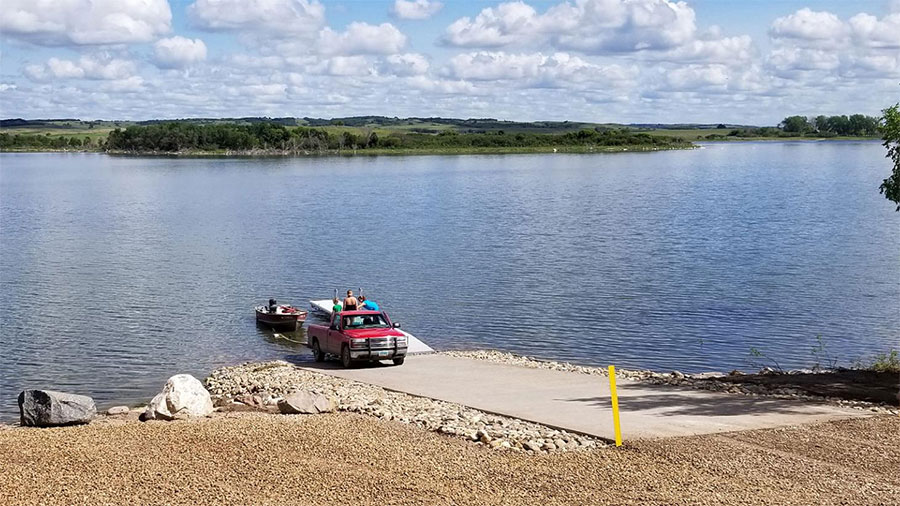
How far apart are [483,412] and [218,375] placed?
36.5 ft

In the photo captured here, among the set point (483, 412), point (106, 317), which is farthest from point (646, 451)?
point (106, 317)

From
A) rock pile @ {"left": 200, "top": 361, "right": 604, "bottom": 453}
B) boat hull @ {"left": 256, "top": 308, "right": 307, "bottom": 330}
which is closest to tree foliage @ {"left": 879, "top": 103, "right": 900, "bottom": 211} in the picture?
rock pile @ {"left": 200, "top": 361, "right": 604, "bottom": 453}

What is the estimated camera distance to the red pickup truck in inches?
1031

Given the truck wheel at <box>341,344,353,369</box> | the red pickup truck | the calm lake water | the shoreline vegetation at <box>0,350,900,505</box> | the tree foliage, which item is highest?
the tree foliage

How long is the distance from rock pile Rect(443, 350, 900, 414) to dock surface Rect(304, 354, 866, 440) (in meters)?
0.55

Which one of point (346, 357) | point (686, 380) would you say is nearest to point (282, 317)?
point (346, 357)

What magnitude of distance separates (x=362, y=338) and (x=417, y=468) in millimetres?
12263

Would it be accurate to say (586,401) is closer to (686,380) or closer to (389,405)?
(389,405)

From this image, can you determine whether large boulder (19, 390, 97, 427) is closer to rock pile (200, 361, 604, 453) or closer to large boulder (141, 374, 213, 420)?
large boulder (141, 374, 213, 420)

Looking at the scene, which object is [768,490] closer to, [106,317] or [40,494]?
[40,494]

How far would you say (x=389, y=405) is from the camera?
19.8 m

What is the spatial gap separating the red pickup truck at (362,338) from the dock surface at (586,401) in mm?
401

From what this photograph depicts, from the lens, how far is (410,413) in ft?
61.8

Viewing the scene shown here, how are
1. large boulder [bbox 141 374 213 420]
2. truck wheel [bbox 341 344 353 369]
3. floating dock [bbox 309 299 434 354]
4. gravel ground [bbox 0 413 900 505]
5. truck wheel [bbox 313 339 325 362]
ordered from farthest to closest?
floating dock [bbox 309 299 434 354]
truck wheel [bbox 313 339 325 362]
truck wheel [bbox 341 344 353 369]
large boulder [bbox 141 374 213 420]
gravel ground [bbox 0 413 900 505]
